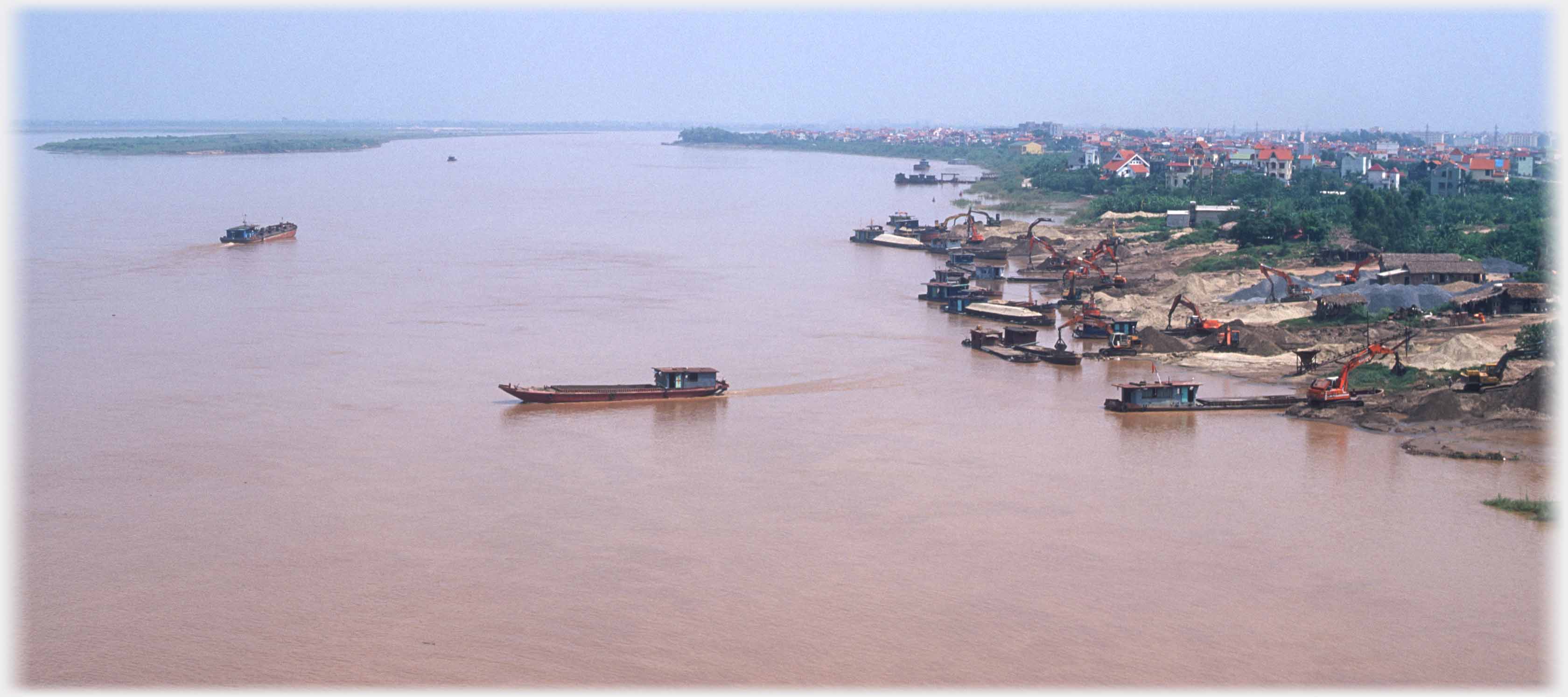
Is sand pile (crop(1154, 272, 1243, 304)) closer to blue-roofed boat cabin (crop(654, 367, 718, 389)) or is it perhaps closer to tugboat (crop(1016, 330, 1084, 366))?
tugboat (crop(1016, 330, 1084, 366))

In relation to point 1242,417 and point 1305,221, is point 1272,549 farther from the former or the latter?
point 1305,221

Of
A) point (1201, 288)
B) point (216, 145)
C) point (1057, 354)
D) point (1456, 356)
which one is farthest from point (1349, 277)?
point (216, 145)

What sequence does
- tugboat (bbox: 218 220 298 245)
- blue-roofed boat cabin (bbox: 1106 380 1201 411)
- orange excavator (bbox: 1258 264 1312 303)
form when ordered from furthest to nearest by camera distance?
tugboat (bbox: 218 220 298 245)
orange excavator (bbox: 1258 264 1312 303)
blue-roofed boat cabin (bbox: 1106 380 1201 411)

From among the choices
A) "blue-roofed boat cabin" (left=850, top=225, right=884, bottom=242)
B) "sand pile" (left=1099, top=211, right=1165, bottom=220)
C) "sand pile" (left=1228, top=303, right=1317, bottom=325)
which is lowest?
"sand pile" (left=1228, top=303, right=1317, bottom=325)

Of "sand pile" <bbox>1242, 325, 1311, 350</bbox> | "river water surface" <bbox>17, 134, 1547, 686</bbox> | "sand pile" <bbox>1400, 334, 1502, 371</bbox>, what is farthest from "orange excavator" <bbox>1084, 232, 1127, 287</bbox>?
"sand pile" <bbox>1400, 334, 1502, 371</bbox>

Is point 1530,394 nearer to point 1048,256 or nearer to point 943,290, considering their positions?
point 943,290

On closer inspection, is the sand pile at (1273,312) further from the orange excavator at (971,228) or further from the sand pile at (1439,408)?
the orange excavator at (971,228)

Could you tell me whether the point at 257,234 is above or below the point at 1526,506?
above
